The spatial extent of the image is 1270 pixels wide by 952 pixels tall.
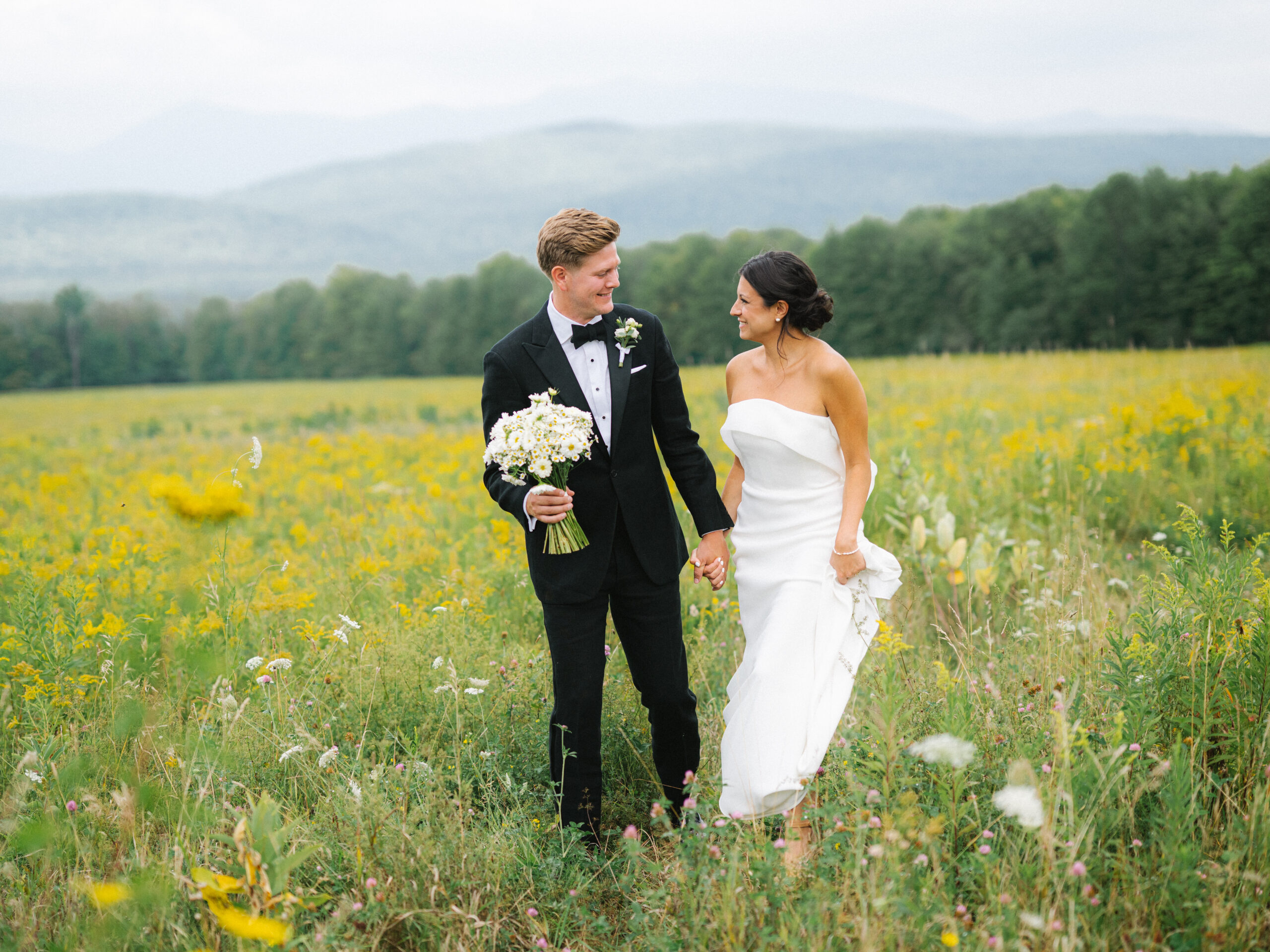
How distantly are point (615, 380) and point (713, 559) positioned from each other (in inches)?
31.8

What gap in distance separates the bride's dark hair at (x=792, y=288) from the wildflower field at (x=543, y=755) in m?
1.45

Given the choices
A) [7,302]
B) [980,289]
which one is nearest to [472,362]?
[980,289]

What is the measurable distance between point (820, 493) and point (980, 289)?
168 feet

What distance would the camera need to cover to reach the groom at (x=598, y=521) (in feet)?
10.3

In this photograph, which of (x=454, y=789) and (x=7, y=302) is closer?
(x=454, y=789)

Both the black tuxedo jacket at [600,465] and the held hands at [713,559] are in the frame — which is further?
the held hands at [713,559]

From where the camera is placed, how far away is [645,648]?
3.28 metres

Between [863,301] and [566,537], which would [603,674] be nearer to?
[566,537]

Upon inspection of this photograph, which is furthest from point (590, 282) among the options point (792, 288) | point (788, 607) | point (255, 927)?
point (255, 927)

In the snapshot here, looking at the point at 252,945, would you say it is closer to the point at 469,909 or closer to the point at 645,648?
the point at 469,909

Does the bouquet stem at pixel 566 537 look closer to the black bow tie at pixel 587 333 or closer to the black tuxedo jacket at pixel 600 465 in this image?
the black tuxedo jacket at pixel 600 465

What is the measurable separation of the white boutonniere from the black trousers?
0.64 m

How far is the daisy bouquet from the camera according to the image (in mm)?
2863

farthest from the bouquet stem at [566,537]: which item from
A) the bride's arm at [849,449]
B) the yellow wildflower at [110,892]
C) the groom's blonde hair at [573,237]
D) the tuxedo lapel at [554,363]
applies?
the yellow wildflower at [110,892]
